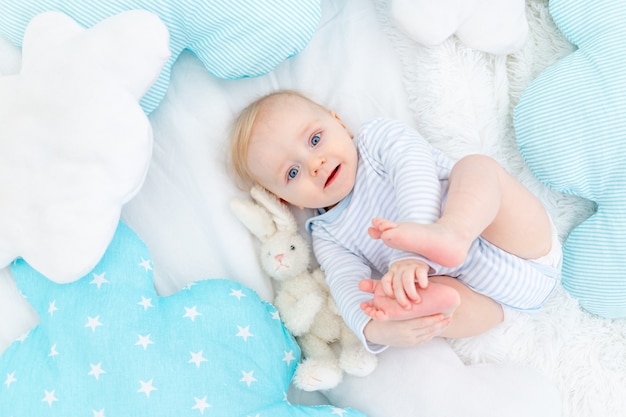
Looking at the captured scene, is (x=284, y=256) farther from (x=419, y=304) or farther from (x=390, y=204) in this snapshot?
(x=419, y=304)

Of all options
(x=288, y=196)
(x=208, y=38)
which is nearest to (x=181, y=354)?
(x=288, y=196)

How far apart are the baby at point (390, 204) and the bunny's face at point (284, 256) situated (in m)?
0.05

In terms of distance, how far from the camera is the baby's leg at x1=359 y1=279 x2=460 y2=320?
3.20ft

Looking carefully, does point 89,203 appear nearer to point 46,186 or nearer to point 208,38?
point 46,186

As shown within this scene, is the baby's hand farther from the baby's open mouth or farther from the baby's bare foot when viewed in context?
the baby's open mouth

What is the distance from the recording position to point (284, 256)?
49.2 inches

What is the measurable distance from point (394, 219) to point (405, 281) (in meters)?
Answer: 0.29

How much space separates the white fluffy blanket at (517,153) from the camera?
1.23 meters

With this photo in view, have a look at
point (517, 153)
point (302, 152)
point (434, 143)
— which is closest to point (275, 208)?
point (302, 152)

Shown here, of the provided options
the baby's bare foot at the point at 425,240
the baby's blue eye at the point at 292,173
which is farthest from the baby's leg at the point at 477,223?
the baby's blue eye at the point at 292,173

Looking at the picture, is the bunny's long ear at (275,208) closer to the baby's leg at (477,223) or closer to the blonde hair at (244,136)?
the blonde hair at (244,136)

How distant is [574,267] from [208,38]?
85 cm

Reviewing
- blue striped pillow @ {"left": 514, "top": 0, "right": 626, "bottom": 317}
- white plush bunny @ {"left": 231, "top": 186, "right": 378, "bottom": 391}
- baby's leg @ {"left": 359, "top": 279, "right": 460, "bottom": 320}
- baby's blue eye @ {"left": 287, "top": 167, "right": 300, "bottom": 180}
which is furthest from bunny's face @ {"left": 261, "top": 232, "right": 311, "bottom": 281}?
blue striped pillow @ {"left": 514, "top": 0, "right": 626, "bottom": 317}

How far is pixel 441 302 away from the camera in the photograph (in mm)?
976
